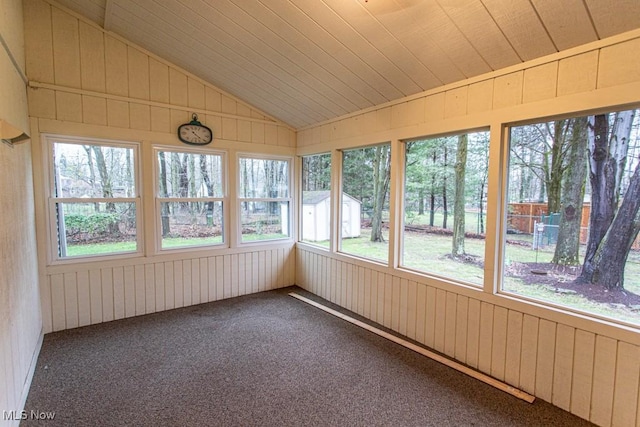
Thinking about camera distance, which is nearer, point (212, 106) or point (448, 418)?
point (448, 418)

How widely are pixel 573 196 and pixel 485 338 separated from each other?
122 cm

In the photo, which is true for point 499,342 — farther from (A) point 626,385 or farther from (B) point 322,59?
(B) point 322,59

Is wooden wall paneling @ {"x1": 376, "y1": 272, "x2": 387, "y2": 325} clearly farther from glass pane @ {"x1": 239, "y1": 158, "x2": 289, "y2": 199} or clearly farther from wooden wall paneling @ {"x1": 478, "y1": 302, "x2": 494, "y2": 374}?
glass pane @ {"x1": 239, "y1": 158, "x2": 289, "y2": 199}

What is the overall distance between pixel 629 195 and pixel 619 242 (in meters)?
0.29

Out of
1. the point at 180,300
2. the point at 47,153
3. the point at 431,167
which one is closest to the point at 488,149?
the point at 431,167

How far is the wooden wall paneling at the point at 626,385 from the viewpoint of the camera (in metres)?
1.78

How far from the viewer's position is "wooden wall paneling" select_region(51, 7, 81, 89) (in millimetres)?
2980

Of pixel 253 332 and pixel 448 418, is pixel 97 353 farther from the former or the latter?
pixel 448 418

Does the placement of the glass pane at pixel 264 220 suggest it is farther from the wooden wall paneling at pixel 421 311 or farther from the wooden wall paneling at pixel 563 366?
the wooden wall paneling at pixel 563 366

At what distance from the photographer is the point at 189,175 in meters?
3.79

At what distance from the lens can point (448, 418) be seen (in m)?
1.97

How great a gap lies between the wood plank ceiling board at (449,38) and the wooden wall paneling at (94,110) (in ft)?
10.2

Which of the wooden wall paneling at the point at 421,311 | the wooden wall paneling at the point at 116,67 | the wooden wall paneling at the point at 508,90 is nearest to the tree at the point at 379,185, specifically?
the wooden wall paneling at the point at 421,311

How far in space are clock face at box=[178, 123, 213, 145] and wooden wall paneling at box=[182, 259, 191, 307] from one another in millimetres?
1459
